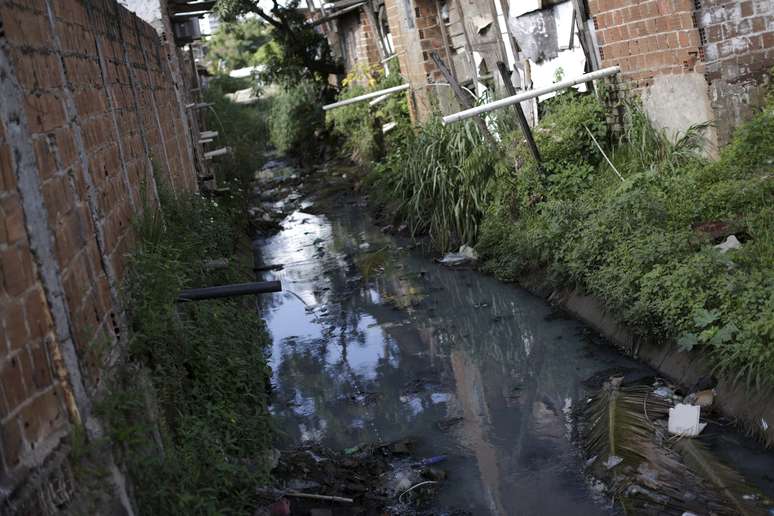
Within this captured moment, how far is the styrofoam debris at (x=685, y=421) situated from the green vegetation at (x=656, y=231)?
33cm

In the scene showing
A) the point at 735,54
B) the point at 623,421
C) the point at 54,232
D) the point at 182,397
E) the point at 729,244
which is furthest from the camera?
the point at 735,54

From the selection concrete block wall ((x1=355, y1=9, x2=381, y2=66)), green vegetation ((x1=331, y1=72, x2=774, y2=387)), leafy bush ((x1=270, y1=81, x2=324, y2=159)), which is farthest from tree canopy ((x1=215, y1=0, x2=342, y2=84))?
green vegetation ((x1=331, y1=72, x2=774, y2=387))

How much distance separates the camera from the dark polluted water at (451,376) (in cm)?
495

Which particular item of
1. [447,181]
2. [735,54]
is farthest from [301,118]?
[735,54]

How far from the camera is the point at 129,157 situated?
17.3 ft

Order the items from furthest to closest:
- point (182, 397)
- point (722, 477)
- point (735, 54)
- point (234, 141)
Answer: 1. point (234, 141)
2. point (735, 54)
3. point (722, 477)
4. point (182, 397)

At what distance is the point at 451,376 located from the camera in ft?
22.3

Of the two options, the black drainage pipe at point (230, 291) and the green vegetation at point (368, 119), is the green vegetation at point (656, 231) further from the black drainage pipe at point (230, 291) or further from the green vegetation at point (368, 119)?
the green vegetation at point (368, 119)

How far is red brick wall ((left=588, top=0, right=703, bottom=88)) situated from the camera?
7418mm

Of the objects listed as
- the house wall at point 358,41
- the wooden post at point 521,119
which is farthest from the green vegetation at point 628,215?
the house wall at point 358,41

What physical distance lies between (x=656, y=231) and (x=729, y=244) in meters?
0.57

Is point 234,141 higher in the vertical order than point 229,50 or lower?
lower

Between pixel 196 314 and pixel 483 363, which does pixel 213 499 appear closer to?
pixel 196 314

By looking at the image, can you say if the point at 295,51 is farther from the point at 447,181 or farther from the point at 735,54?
the point at 735,54
